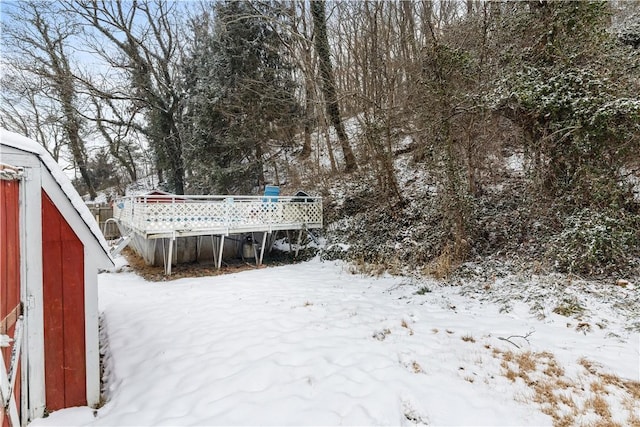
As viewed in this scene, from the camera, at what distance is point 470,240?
6211mm

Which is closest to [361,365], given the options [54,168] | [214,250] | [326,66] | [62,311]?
[62,311]

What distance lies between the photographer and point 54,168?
2504 millimetres

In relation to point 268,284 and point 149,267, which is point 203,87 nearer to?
point 149,267

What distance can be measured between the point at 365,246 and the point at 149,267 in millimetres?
5933

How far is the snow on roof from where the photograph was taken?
7.20 ft

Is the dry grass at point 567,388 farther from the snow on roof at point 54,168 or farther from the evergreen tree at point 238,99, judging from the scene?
the evergreen tree at point 238,99

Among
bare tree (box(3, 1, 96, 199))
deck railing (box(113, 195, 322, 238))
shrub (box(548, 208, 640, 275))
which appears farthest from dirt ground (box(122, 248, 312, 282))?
bare tree (box(3, 1, 96, 199))

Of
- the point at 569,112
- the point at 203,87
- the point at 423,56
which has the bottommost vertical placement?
the point at 569,112

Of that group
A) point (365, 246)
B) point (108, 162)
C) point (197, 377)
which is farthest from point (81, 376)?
point (108, 162)

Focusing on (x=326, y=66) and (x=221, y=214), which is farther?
(x=326, y=66)

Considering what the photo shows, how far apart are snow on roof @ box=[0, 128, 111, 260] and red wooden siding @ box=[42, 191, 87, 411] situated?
167 millimetres

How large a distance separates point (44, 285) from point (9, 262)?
3.01 ft

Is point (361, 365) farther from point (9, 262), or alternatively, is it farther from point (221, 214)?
point (221, 214)

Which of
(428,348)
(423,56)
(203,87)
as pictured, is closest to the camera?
(428,348)
